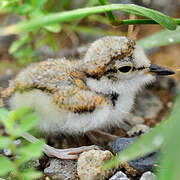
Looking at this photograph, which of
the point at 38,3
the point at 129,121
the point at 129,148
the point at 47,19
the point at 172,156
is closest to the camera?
the point at 172,156

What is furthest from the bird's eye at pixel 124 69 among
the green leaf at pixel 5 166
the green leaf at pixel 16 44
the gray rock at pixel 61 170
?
the green leaf at pixel 16 44

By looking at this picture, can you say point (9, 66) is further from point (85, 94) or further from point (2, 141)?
point (2, 141)

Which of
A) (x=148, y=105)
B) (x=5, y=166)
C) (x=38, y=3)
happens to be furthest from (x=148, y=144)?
(x=38, y=3)

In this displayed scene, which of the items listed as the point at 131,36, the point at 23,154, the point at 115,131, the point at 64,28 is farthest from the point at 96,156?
the point at 64,28

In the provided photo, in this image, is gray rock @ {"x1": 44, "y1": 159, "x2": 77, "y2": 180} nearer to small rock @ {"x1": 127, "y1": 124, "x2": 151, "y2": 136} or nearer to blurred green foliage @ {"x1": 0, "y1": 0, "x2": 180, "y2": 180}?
blurred green foliage @ {"x1": 0, "y1": 0, "x2": 180, "y2": 180}

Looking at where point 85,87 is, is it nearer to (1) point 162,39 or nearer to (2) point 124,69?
(2) point 124,69

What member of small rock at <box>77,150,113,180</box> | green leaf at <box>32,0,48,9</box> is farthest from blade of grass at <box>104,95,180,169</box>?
green leaf at <box>32,0,48,9</box>
